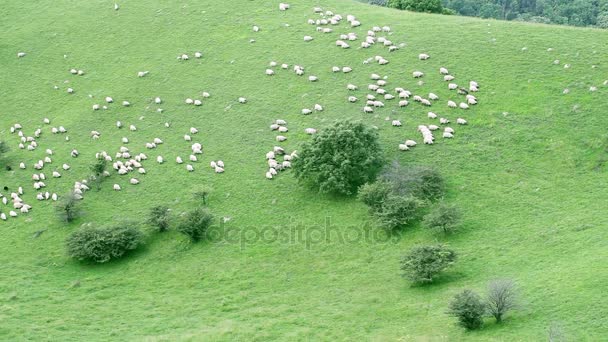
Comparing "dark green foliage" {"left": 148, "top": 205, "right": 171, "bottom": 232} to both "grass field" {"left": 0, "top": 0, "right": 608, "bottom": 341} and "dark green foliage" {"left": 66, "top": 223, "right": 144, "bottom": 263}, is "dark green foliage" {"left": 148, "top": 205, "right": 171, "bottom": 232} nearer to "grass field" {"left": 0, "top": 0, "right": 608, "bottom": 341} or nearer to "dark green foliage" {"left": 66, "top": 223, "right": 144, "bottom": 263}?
"grass field" {"left": 0, "top": 0, "right": 608, "bottom": 341}

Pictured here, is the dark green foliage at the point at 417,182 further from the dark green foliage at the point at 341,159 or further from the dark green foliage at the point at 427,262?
the dark green foliage at the point at 427,262

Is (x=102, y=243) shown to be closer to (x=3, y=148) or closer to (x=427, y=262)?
(x=3, y=148)

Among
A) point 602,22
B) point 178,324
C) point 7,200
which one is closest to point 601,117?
point 178,324

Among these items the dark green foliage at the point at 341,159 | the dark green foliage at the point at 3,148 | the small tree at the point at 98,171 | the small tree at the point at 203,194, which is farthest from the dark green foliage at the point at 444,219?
the dark green foliage at the point at 3,148

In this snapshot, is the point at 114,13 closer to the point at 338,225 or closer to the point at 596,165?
the point at 338,225

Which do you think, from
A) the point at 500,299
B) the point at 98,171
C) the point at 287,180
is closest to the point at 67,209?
the point at 98,171
